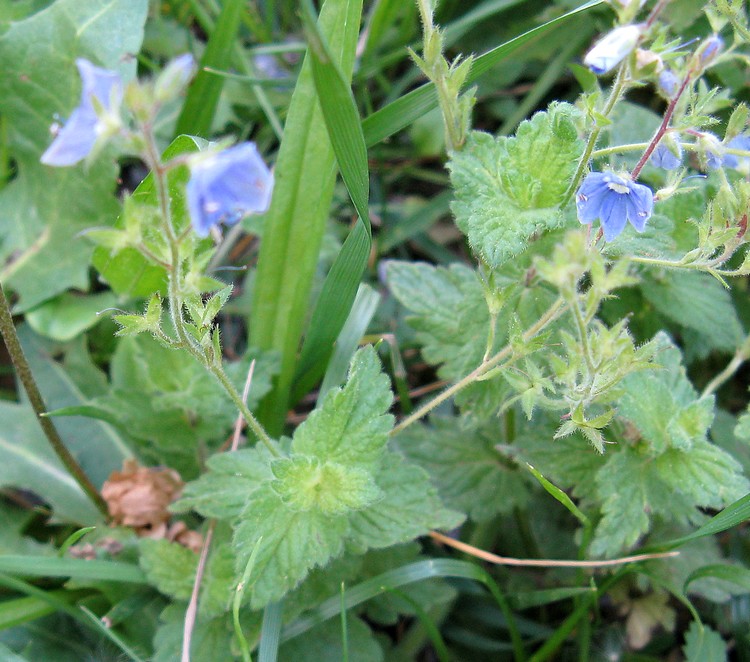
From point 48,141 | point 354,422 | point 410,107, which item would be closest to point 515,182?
point 410,107

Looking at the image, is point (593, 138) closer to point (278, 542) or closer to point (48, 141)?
point (278, 542)

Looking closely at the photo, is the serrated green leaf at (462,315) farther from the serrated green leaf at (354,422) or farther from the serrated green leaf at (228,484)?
the serrated green leaf at (228,484)

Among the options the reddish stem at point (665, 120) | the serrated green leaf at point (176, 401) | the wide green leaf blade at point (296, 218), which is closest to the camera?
the reddish stem at point (665, 120)

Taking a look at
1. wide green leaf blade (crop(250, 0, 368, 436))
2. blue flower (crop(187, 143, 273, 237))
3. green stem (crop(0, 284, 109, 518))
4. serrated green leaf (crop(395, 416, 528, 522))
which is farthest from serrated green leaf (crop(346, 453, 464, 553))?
blue flower (crop(187, 143, 273, 237))

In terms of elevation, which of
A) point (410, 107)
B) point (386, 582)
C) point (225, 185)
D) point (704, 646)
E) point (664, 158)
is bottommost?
point (704, 646)

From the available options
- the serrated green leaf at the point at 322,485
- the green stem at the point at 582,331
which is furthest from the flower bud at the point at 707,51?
the serrated green leaf at the point at 322,485
